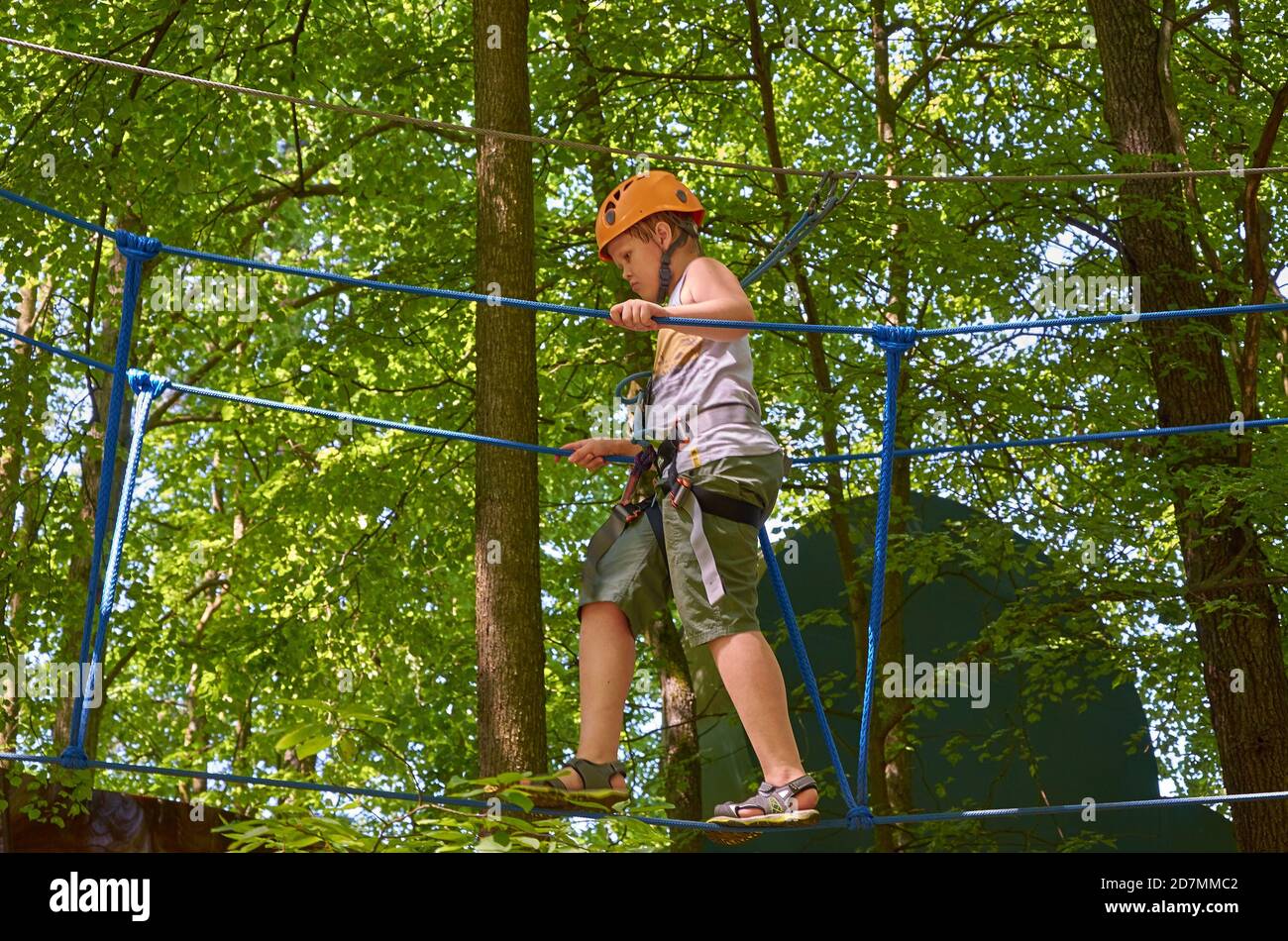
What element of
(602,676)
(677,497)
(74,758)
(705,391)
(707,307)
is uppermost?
(707,307)

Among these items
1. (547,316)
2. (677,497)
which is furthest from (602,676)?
(547,316)

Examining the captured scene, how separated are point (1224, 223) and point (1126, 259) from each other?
2110 millimetres

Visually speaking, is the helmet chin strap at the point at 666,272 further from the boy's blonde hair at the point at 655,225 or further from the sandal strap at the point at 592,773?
the sandal strap at the point at 592,773

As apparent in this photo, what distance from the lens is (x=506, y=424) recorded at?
5031 millimetres

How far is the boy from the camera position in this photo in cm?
378

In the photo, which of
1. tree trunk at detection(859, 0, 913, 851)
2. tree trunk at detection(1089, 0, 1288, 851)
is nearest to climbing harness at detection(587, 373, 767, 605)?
tree trunk at detection(1089, 0, 1288, 851)

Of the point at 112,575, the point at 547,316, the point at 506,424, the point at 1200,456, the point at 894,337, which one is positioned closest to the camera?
the point at 112,575

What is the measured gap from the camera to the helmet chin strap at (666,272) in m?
4.02

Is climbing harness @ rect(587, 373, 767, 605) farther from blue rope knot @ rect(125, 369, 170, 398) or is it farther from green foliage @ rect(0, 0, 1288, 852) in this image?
green foliage @ rect(0, 0, 1288, 852)

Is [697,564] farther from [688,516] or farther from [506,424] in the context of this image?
[506,424]

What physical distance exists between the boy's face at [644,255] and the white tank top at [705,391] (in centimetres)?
9

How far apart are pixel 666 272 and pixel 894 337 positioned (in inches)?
24.1
